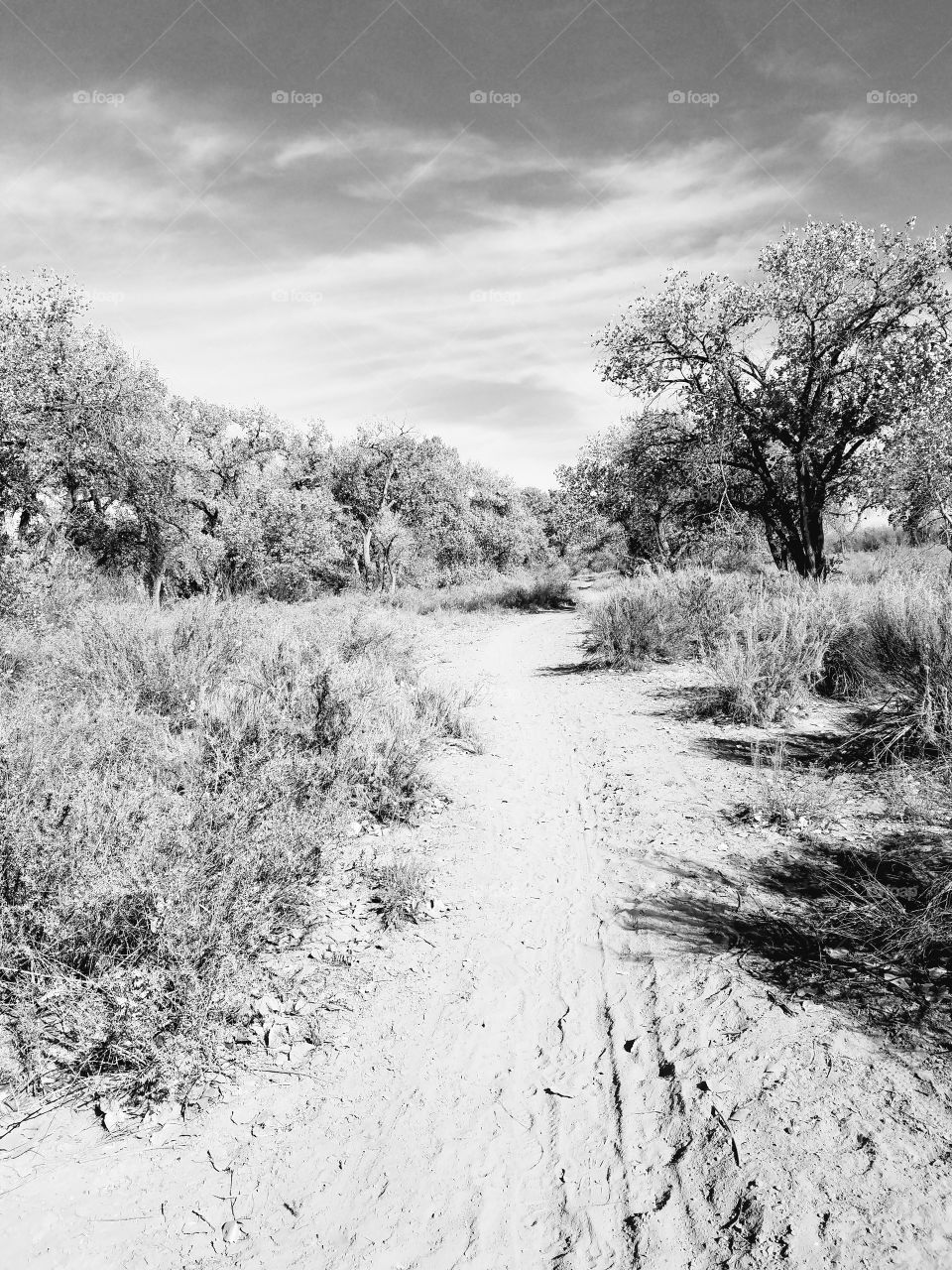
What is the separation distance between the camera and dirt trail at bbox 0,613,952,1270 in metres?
2.07

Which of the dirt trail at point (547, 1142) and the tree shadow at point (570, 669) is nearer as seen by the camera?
the dirt trail at point (547, 1142)

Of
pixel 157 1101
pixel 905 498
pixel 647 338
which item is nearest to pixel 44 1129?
pixel 157 1101

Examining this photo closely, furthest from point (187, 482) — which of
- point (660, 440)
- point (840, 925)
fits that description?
point (840, 925)

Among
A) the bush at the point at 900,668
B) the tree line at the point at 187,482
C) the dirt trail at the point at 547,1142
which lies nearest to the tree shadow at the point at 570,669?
the bush at the point at 900,668

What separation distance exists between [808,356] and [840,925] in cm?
1465

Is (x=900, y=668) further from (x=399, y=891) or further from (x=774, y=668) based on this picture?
(x=399, y=891)

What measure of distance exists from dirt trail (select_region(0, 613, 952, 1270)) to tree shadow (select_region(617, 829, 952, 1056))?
122mm

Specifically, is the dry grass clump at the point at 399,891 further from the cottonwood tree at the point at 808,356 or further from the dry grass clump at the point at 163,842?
the cottonwood tree at the point at 808,356

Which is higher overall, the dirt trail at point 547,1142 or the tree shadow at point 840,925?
the tree shadow at point 840,925

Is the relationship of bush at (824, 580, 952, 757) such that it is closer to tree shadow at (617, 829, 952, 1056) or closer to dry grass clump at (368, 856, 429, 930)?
tree shadow at (617, 829, 952, 1056)

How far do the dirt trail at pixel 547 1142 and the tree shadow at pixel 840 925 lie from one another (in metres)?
0.12

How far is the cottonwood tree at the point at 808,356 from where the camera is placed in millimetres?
13133

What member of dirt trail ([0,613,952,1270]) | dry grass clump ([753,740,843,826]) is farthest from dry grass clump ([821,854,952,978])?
dry grass clump ([753,740,843,826])

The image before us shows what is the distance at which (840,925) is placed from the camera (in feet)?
10.8
